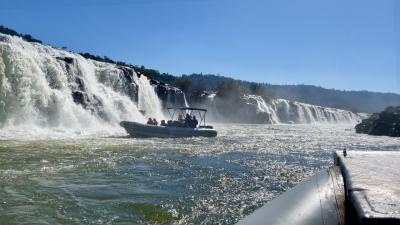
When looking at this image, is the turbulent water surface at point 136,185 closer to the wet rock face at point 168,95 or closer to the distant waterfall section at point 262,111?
the wet rock face at point 168,95

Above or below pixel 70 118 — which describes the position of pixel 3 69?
above

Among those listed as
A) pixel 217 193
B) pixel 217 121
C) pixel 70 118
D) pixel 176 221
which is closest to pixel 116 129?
pixel 70 118

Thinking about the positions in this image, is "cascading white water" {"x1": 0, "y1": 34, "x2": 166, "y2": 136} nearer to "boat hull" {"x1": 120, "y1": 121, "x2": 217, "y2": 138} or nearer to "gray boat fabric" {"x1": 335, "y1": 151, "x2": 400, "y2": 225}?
"boat hull" {"x1": 120, "y1": 121, "x2": 217, "y2": 138}

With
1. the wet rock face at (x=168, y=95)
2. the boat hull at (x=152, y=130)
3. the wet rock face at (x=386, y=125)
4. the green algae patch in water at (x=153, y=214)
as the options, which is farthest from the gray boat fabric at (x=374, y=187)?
the wet rock face at (x=168, y=95)

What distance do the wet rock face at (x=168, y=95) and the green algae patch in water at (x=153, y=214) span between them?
4413 cm

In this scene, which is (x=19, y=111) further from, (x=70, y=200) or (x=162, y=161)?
(x=70, y=200)

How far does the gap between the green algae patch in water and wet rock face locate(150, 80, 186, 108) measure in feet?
145

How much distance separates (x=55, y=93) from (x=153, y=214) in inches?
866

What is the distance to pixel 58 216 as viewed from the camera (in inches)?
253

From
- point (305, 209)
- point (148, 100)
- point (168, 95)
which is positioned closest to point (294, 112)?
point (168, 95)

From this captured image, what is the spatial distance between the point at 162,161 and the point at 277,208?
36.5 ft

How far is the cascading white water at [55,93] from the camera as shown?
24.5 m

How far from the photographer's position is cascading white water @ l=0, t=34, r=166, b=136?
80.5 feet

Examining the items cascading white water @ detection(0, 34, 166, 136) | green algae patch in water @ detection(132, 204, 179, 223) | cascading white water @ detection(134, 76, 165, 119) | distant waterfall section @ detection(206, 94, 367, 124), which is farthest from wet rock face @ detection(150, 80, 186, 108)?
green algae patch in water @ detection(132, 204, 179, 223)
